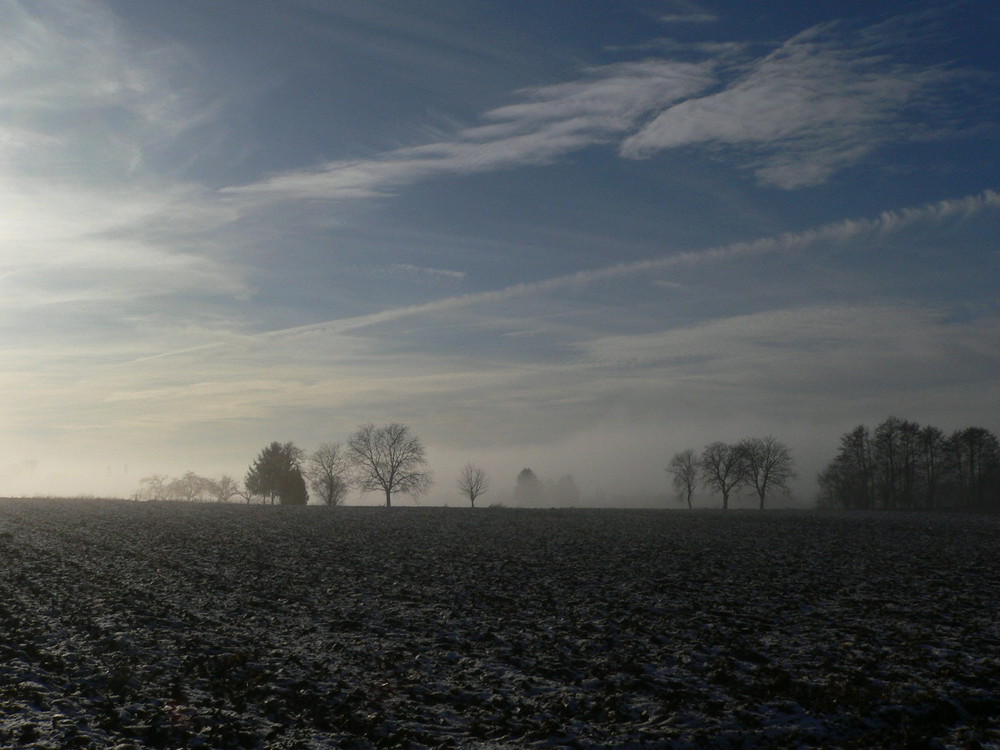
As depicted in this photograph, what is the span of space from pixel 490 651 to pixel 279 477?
10343 centimetres

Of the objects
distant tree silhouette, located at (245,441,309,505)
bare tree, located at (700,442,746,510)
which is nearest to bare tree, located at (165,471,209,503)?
distant tree silhouette, located at (245,441,309,505)

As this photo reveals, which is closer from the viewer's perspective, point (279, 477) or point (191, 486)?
point (279, 477)

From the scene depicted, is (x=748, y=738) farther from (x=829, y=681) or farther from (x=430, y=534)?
(x=430, y=534)

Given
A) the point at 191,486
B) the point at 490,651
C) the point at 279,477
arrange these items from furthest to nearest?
the point at 191,486 → the point at 279,477 → the point at 490,651

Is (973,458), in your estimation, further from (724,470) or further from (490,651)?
(490,651)

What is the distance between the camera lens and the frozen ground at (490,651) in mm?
11836

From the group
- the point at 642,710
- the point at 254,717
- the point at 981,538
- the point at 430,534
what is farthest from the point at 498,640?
the point at 981,538

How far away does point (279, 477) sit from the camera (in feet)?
369

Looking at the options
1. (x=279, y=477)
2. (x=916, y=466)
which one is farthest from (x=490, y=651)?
(x=916, y=466)

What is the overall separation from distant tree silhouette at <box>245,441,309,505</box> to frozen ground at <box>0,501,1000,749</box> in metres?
81.8

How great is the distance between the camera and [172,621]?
1838cm

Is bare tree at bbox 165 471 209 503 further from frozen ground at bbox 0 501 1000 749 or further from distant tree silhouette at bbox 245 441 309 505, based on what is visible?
frozen ground at bbox 0 501 1000 749

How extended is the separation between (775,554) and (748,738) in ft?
79.5

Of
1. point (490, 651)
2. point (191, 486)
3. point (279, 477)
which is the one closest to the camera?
point (490, 651)
